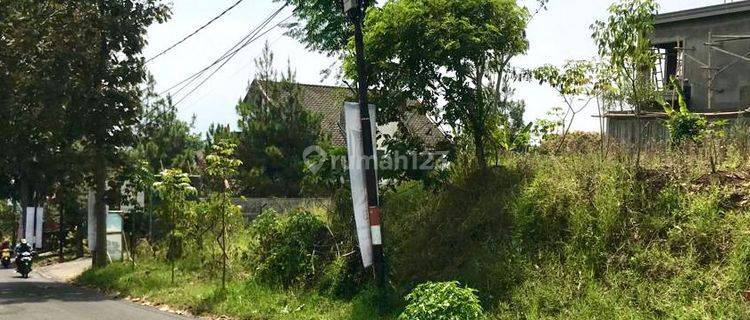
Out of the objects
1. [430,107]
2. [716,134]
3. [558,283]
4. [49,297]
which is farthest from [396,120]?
[49,297]

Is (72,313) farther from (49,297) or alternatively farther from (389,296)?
(389,296)

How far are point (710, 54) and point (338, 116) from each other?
634 inches

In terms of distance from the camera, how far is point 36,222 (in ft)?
107

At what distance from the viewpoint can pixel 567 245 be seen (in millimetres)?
9609

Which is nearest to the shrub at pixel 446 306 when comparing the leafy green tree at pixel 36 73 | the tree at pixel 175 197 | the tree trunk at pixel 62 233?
the tree at pixel 175 197

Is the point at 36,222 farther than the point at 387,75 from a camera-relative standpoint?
Yes

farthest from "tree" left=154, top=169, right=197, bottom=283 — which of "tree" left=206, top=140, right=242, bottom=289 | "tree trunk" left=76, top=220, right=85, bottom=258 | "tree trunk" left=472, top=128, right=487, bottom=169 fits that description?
"tree trunk" left=76, top=220, right=85, bottom=258

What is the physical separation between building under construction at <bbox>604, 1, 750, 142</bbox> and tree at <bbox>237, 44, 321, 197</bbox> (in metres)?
12.3

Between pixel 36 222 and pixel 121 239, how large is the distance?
46.3 feet

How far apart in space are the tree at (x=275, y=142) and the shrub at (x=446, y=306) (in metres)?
15.7

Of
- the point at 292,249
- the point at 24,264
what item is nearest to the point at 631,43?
the point at 292,249

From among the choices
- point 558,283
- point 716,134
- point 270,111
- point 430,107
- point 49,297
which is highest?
point 270,111

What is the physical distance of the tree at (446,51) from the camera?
446 inches

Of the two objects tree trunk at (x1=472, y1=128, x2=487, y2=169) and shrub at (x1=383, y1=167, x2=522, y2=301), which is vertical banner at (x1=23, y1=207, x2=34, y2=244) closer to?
shrub at (x1=383, y1=167, x2=522, y2=301)
